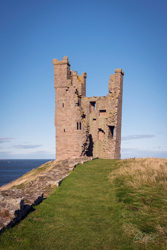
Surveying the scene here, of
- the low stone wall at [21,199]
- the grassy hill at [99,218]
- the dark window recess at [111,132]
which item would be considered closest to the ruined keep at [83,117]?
the dark window recess at [111,132]

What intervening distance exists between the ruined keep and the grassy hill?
17.7 m

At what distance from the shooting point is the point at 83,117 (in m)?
33.6

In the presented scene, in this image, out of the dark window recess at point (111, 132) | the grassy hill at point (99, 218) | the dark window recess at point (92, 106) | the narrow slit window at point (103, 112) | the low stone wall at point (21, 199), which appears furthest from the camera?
the dark window recess at point (92, 106)

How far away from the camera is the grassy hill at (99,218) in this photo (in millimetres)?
7391

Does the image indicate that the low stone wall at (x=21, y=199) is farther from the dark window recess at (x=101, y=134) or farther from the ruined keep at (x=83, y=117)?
the dark window recess at (x=101, y=134)

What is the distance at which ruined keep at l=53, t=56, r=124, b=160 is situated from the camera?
→ 32.4m

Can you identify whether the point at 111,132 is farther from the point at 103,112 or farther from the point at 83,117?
the point at 83,117

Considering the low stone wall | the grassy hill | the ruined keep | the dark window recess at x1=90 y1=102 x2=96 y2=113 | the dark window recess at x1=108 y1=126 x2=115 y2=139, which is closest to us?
the grassy hill

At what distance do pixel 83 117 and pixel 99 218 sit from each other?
967 inches

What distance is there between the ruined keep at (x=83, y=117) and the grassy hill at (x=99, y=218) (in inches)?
697

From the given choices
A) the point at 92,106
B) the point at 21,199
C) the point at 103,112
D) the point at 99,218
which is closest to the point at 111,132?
the point at 103,112

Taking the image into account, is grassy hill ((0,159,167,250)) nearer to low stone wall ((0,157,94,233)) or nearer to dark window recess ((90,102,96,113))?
low stone wall ((0,157,94,233))

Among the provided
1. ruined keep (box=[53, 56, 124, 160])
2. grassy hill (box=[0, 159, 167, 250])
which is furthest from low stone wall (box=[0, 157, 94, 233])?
ruined keep (box=[53, 56, 124, 160])

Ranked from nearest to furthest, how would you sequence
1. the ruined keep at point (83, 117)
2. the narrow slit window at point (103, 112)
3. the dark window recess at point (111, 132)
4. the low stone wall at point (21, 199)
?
the low stone wall at point (21, 199)
the ruined keep at point (83, 117)
the dark window recess at point (111, 132)
the narrow slit window at point (103, 112)
